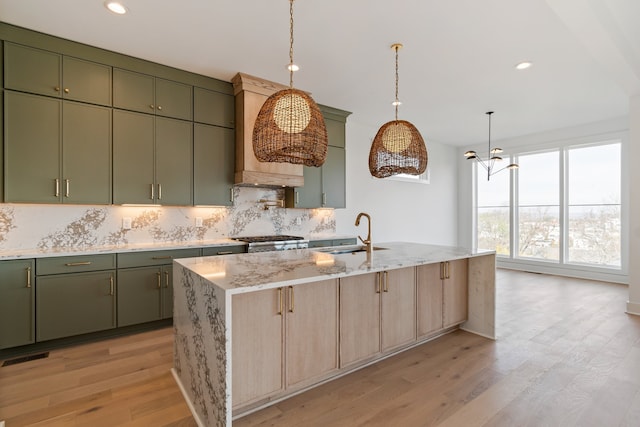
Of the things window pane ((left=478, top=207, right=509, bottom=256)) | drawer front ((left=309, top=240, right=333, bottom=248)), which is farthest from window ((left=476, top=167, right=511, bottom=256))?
drawer front ((left=309, top=240, right=333, bottom=248))

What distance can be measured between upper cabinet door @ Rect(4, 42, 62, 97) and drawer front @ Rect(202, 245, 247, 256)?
80.8 inches

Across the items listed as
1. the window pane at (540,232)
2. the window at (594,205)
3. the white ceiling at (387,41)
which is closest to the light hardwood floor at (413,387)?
the white ceiling at (387,41)

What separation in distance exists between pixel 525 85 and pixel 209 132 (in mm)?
4010

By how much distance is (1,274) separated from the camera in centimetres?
269

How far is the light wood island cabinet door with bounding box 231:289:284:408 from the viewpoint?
5.98ft

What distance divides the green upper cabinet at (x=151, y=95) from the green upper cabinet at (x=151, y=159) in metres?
0.09

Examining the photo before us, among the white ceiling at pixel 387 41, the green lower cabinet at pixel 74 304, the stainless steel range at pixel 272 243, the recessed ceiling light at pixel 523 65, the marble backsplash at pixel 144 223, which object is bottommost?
the green lower cabinet at pixel 74 304

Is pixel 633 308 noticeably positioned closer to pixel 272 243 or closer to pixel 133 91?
pixel 272 243

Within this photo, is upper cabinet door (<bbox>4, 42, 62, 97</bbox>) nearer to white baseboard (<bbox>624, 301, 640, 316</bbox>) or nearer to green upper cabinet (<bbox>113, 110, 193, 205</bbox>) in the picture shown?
green upper cabinet (<bbox>113, 110, 193, 205</bbox>)

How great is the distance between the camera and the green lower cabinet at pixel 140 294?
321 centimetres

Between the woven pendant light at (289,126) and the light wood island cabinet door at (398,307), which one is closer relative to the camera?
the woven pendant light at (289,126)

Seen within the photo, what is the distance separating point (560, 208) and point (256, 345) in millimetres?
6848

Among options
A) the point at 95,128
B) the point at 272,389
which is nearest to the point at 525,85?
the point at 272,389

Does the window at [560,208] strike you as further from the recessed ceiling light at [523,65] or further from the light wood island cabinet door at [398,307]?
the light wood island cabinet door at [398,307]
